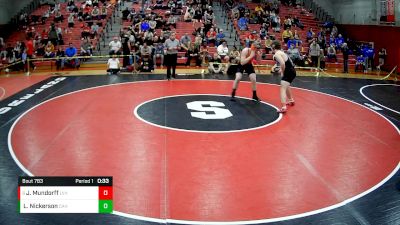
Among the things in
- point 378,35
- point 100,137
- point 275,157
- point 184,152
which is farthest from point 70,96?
point 378,35

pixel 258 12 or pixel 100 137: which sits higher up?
pixel 258 12

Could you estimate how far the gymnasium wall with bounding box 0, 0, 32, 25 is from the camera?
25.4 m

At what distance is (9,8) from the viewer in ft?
86.2

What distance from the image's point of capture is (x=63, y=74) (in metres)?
16.8

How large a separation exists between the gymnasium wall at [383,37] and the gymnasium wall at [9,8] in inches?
804

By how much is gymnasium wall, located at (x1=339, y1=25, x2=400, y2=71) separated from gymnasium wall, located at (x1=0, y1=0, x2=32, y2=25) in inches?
804

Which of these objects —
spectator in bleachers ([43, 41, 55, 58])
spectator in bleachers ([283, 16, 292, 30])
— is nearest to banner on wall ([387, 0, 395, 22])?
spectator in bleachers ([283, 16, 292, 30])

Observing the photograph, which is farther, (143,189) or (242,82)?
(242,82)

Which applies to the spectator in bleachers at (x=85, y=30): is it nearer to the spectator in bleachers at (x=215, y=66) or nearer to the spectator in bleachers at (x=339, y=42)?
the spectator in bleachers at (x=215, y=66)

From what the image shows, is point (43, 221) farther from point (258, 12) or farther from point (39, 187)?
point (258, 12)

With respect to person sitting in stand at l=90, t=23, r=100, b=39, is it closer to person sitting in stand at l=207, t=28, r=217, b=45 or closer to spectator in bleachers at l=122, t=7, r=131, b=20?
spectator in bleachers at l=122, t=7, r=131, b=20

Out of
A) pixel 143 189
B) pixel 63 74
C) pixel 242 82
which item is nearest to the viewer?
pixel 143 189

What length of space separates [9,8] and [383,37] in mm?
21673

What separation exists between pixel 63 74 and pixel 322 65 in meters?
11.4
